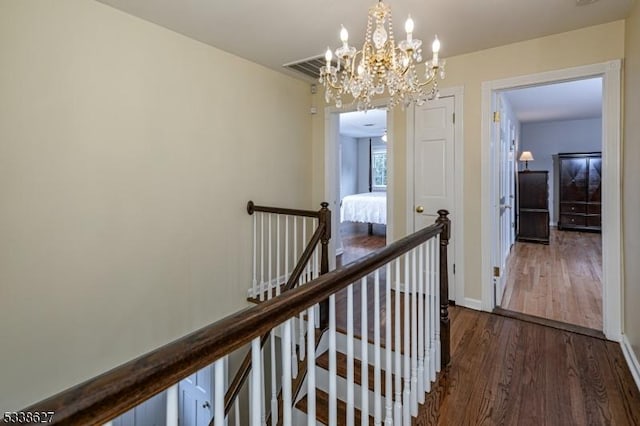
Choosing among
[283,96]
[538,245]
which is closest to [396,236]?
[283,96]

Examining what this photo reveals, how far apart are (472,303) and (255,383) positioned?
284 centimetres

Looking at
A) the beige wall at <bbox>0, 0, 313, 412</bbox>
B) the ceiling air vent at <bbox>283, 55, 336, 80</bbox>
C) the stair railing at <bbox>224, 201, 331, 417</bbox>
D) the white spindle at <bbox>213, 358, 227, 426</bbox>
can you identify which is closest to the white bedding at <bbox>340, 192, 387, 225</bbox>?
the stair railing at <bbox>224, 201, 331, 417</bbox>

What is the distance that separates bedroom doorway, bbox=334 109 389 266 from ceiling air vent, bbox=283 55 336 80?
842mm

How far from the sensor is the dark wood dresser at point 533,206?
20.7 feet

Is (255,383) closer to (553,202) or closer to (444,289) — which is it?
(444,289)

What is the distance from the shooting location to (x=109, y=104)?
235cm

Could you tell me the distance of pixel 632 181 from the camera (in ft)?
7.25

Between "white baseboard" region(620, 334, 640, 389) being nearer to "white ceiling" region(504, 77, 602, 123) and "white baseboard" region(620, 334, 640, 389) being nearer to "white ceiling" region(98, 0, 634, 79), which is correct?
"white ceiling" region(98, 0, 634, 79)

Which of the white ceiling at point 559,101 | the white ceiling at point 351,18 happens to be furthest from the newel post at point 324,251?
the white ceiling at point 559,101

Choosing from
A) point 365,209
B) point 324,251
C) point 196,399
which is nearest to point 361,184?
point 365,209

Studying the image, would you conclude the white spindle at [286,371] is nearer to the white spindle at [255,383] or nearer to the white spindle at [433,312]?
the white spindle at [255,383]

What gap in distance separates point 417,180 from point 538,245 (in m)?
4.20

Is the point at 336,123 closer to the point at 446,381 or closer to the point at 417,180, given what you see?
the point at 417,180

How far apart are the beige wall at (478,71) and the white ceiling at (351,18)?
0.31 feet
